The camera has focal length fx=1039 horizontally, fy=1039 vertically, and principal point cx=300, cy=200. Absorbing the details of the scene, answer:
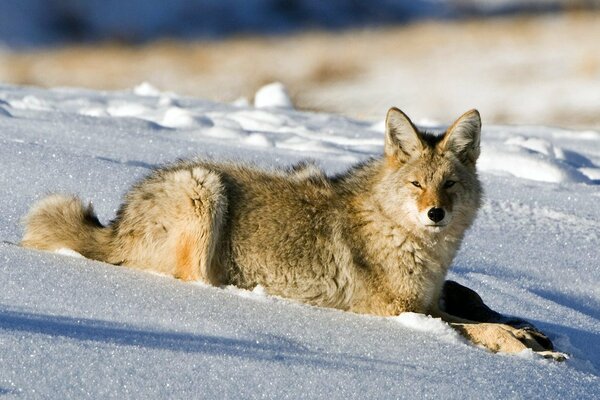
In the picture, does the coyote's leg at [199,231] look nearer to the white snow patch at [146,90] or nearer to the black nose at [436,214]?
the black nose at [436,214]

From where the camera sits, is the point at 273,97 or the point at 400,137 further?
the point at 273,97

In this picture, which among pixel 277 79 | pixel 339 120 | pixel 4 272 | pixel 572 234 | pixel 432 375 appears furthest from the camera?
pixel 277 79

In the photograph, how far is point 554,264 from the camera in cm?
708

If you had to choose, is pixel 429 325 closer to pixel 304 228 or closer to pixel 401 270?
pixel 401 270

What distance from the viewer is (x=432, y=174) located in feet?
18.9

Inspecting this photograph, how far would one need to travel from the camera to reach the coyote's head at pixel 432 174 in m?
5.70

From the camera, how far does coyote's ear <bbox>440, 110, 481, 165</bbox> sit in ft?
19.4

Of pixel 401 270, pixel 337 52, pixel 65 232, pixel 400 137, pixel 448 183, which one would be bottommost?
pixel 65 232

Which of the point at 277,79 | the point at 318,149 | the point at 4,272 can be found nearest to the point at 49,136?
the point at 318,149

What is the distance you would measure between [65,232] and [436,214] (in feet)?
6.77

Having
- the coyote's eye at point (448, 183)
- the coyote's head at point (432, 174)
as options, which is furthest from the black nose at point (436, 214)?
the coyote's eye at point (448, 183)

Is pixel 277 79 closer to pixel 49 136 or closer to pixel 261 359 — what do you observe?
→ pixel 49 136

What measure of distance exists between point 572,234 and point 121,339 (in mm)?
4680

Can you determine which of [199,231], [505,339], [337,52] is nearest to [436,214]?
[505,339]
